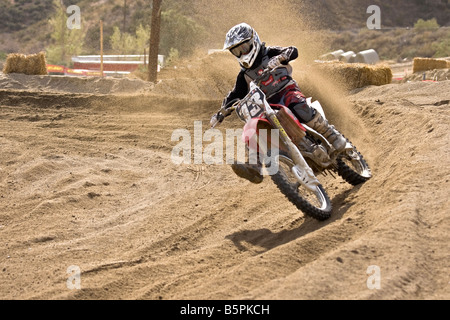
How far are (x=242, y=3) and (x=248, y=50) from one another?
11.7m

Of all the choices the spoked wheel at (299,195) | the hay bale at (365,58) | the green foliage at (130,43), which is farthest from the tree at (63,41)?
the spoked wheel at (299,195)

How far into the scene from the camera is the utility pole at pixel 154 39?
19.0 meters

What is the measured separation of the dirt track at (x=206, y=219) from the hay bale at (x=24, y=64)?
26.1ft

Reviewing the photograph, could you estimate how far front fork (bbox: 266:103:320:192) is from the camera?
5898 mm

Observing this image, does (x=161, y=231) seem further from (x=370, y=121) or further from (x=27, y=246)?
(x=370, y=121)

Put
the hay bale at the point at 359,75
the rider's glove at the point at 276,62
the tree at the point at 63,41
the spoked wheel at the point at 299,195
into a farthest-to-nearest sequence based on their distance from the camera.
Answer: the tree at the point at 63,41 → the hay bale at the point at 359,75 → the rider's glove at the point at 276,62 → the spoked wheel at the point at 299,195

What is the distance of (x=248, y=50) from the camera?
6574 millimetres

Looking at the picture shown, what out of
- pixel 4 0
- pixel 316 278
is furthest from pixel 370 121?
pixel 4 0

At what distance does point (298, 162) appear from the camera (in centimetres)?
594

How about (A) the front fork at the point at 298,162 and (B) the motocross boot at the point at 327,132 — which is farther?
(B) the motocross boot at the point at 327,132

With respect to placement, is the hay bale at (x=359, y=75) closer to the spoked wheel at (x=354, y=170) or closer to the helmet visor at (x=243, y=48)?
the spoked wheel at (x=354, y=170)

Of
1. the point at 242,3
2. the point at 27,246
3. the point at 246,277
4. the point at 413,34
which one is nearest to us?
the point at 246,277

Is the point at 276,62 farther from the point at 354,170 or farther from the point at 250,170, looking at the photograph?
the point at 354,170

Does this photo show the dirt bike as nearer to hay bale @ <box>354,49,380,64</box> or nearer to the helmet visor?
the helmet visor
